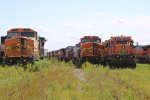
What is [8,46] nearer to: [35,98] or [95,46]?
[95,46]

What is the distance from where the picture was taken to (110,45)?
112 ft

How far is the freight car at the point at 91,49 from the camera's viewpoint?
117ft

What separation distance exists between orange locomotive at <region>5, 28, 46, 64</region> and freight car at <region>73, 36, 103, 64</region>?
28.7 ft

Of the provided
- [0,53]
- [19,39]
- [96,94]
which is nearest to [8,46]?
[19,39]

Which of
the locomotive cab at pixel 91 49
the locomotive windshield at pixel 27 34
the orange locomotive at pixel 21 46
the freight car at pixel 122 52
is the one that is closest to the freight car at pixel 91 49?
the locomotive cab at pixel 91 49

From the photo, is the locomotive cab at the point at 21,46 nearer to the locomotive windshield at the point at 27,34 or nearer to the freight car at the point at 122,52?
the locomotive windshield at the point at 27,34

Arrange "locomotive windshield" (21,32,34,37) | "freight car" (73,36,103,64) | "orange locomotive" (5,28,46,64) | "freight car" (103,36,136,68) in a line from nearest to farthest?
1. "orange locomotive" (5,28,46,64)
2. "locomotive windshield" (21,32,34,37)
3. "freight car" (103,36,136,68)
4. "freight car" (73,36,103,64)

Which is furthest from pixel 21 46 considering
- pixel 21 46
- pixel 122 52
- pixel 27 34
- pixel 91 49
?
pixel 91 49

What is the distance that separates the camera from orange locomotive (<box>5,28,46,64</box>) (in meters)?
27.3

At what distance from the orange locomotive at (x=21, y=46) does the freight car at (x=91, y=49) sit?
8.76 m

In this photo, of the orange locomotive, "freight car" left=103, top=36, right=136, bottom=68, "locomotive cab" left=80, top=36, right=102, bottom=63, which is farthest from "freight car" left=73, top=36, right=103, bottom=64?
the orange locomotive

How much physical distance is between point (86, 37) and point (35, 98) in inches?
1031

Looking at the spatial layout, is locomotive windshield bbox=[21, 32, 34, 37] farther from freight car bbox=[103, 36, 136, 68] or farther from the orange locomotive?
freight car bbox=[103, 36, 136, 68]

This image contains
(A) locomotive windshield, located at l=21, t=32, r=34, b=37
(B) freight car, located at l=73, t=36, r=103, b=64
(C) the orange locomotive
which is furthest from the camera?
(B) freight car, located at l=73, t=36, r=103, b=64
